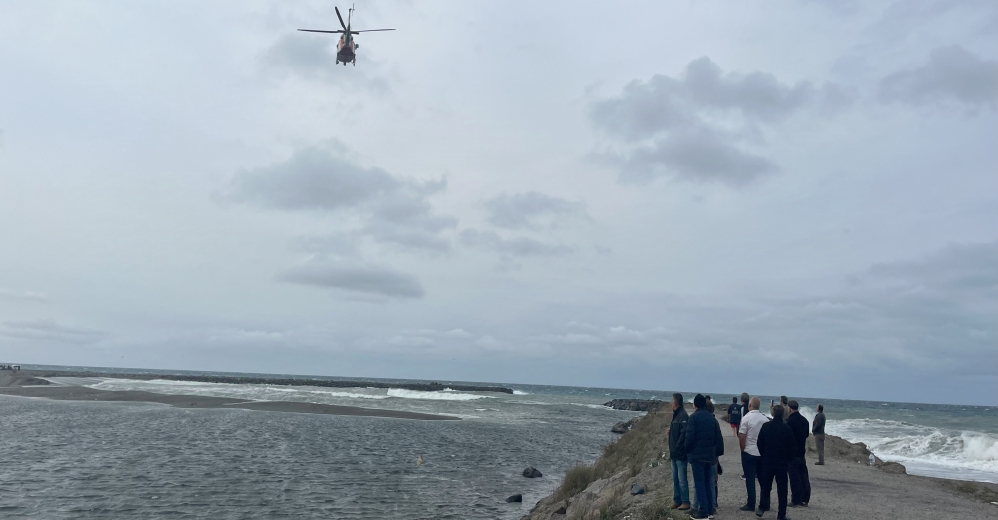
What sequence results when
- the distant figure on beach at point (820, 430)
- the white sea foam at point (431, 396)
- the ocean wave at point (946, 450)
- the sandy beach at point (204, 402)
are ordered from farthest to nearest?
the white sea foam at point (431, 396)
the sandy beach at point (204, 402)
the ocean wave at point (946, 450)
the distant figure on beach at point (820, 430)

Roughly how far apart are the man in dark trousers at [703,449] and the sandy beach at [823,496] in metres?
0.45

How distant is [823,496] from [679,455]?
458 cm

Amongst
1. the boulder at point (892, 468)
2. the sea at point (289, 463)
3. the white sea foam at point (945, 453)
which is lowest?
the sea at point (289, 463)

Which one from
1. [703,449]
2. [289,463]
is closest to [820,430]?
[703,449]

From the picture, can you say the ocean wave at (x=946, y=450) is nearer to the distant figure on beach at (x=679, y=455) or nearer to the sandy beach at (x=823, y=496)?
the sandy beach at (x=823, y=496)

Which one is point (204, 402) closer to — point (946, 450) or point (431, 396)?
point (431, 396)

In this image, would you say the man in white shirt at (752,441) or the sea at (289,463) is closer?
the man in white shirt at (752,441)

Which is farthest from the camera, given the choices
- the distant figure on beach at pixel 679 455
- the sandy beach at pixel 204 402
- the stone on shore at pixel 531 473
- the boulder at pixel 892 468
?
the sandy beach at pixel 204 402

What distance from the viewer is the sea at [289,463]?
1853 centimetres

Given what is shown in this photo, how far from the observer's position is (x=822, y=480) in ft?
51.9

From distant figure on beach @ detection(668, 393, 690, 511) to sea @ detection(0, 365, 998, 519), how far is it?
852 centimetres

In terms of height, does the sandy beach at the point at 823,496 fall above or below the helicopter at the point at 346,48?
below

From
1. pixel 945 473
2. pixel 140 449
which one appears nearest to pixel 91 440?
pixel 140 449

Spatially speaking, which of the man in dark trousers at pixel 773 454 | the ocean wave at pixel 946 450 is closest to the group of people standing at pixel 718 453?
the man in dark trousers at pixel 773 454
